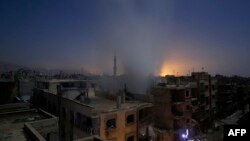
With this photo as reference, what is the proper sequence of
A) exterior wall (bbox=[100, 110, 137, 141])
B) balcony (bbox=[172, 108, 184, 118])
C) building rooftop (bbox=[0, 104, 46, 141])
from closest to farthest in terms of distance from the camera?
1. building rooftop (bbox=[0, 104, 46, 141])
2. exterior wall (bbox=[100, 110, 137, 141])
3. balcony (bbox=[172, 108, 184, 118])

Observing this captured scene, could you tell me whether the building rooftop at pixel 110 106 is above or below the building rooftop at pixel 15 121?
below

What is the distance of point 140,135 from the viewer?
3475cm

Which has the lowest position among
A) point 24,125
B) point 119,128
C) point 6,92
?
point 119,128

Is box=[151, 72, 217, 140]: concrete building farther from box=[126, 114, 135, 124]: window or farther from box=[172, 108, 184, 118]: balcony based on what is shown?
box=[126, 114, 135, 124]: window

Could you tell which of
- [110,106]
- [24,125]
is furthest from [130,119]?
[24,125]

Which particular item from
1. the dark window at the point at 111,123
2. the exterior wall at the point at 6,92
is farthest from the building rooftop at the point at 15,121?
the dark window at the point at 111,123

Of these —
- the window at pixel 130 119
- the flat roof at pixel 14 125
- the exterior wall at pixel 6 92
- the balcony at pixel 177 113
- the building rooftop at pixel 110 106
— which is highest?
the exterior wall at pixel 6 92

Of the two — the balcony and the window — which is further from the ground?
the window

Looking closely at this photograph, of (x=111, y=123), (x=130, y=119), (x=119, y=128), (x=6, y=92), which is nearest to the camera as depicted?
(x=6, y=92)

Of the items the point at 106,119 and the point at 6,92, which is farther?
the point at 6,92

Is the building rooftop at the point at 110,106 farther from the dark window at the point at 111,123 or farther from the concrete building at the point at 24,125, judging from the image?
the concrete building at the point at 24,125

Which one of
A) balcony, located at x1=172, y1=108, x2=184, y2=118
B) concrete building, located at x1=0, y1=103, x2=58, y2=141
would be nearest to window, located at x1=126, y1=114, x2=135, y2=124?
balcony, located at x1=172, y1=108, x2=184, y2=118

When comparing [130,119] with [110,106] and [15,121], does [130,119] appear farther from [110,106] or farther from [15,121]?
[15,121]

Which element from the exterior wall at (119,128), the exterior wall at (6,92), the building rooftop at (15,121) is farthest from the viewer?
the exterior wall at (6,92)
